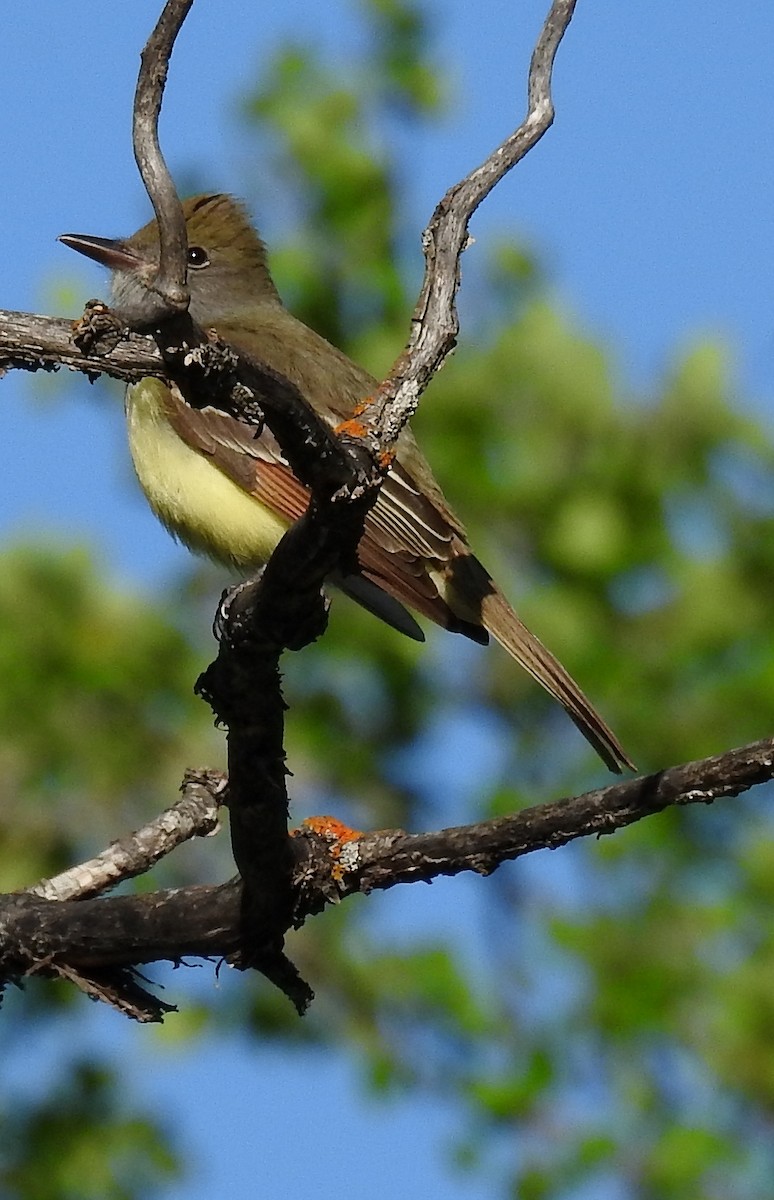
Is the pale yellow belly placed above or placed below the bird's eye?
below

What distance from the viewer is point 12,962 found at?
3.94m

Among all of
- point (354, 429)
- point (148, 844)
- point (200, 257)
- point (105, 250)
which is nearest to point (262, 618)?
point (354, 429)

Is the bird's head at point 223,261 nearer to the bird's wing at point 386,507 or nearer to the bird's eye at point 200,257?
the bird's eye at point 200,257

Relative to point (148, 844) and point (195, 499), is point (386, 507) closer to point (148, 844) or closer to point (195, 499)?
point (195, 499)

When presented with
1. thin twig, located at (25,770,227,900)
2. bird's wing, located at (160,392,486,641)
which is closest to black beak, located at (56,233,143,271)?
bird's wing, located at (160,392,486,641)

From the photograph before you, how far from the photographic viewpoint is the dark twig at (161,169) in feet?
9.35

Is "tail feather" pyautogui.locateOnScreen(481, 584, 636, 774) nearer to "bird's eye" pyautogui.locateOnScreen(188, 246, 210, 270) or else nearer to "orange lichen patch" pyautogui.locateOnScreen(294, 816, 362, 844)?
"orange lichen patch" pyautogui.locateOnScreen(294, 816, 362, 844)

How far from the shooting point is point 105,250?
6.22 metres

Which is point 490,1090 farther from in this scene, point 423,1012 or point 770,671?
point 770,671

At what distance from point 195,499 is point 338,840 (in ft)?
7.08

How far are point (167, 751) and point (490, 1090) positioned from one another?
6.42 feet

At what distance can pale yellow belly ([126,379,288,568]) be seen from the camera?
5.68m

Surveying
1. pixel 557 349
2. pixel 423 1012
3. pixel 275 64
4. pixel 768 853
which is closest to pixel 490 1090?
pixel 423 1012

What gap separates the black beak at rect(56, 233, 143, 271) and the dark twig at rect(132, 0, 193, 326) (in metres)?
3.19
